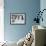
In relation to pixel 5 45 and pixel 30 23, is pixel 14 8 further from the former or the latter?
pixel 5 45

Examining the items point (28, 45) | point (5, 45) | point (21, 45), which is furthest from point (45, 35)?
point (5, 45)

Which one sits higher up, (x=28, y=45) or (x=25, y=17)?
(x=25, y=17)

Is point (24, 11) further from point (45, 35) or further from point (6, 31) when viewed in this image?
point (45, 35)

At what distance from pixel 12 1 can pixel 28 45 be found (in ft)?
8.88

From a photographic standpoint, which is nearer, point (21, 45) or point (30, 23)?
point (21, 45)

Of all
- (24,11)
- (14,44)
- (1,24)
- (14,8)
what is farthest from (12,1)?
(14,44)

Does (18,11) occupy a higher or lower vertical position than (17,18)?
higher

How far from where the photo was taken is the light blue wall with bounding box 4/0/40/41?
5.76 metres

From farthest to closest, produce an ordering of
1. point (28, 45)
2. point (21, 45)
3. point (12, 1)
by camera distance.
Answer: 1. point (12, 1)
2. point (21, 45)
3. point (28, 45)

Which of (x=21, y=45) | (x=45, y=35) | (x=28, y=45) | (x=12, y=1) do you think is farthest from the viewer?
(x=12, y=1)

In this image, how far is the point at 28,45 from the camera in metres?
3.58

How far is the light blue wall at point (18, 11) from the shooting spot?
5.76 meters

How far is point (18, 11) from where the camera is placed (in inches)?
228

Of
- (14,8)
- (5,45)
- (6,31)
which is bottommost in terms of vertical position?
(5,45)
